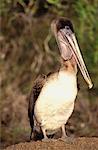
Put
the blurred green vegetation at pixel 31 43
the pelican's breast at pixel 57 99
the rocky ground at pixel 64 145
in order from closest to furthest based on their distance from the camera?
1. the rocky ground at pixel 64 145
2. the pelican's breast at pixel 57 99
3. the blurred green vegetation at pixel 31 43

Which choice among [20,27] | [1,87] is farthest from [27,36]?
[1,87]

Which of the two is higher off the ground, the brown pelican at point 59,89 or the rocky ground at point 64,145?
the brown pelican at point 59,89

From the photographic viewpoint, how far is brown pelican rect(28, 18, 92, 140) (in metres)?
7.29

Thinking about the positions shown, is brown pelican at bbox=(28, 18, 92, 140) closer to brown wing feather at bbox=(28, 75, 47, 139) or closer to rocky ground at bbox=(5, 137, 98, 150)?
brown wing feather at bbox=(28, 75, 47, 139)

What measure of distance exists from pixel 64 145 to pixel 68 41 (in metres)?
1.10

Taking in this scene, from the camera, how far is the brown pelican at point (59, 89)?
23.9 feet

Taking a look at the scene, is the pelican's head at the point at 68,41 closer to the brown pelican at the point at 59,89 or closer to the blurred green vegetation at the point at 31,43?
the brown pelican at the point at 59,89

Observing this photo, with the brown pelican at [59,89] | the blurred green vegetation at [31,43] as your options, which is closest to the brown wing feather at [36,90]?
the brown pelican at [59,89]

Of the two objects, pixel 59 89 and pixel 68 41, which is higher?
pixel 68 41

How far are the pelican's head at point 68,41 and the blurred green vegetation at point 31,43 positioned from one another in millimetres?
3442

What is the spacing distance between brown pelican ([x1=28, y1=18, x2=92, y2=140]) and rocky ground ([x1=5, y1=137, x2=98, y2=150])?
1.08 feet

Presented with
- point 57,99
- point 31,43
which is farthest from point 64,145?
point 31,43

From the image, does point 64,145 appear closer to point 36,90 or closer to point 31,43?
point 36,90

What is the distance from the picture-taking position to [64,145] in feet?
23.2
